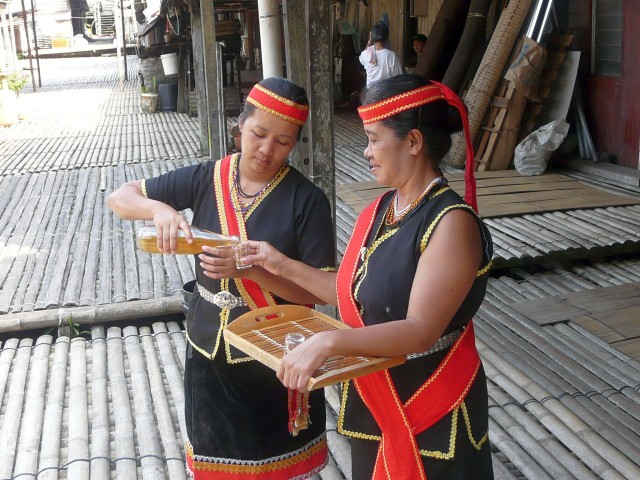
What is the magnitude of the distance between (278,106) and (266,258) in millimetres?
388

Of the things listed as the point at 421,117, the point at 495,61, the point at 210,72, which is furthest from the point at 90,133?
the point at 421,117

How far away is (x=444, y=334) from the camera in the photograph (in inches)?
66.6

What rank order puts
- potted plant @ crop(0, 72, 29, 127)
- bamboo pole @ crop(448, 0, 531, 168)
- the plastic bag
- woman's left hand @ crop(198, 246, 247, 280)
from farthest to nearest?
potted plant @ crop(0, 72, 29, 127), bamboo pole @ crop(448, 0, 531, 168), the plastic bag, woman's left hand @ crop(198, 246, 247, 280)

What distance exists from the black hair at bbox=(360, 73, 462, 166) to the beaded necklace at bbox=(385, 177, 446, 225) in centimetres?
6

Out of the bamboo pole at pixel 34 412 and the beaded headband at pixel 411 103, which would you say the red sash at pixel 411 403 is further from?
the bamboo pole at pixel 34 412

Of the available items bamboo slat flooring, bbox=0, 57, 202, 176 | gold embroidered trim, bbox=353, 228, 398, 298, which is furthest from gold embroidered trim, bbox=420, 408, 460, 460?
bamboo slat flooring, bbox=0, 57, 202, 176

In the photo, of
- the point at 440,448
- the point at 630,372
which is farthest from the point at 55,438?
the point at 630,372

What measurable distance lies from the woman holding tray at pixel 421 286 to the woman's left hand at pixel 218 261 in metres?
0.31

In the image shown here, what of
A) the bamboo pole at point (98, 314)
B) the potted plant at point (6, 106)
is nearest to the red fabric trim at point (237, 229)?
the bamboo pole at point (98, 314)

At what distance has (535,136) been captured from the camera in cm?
752

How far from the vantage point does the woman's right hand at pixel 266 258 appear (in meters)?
1.94

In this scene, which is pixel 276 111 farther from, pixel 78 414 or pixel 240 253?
pixel 78 414

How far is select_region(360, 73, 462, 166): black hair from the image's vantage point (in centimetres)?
167

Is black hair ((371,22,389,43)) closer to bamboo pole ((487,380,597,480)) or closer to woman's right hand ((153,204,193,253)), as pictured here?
bamboo pole ((487,380,597,480))
